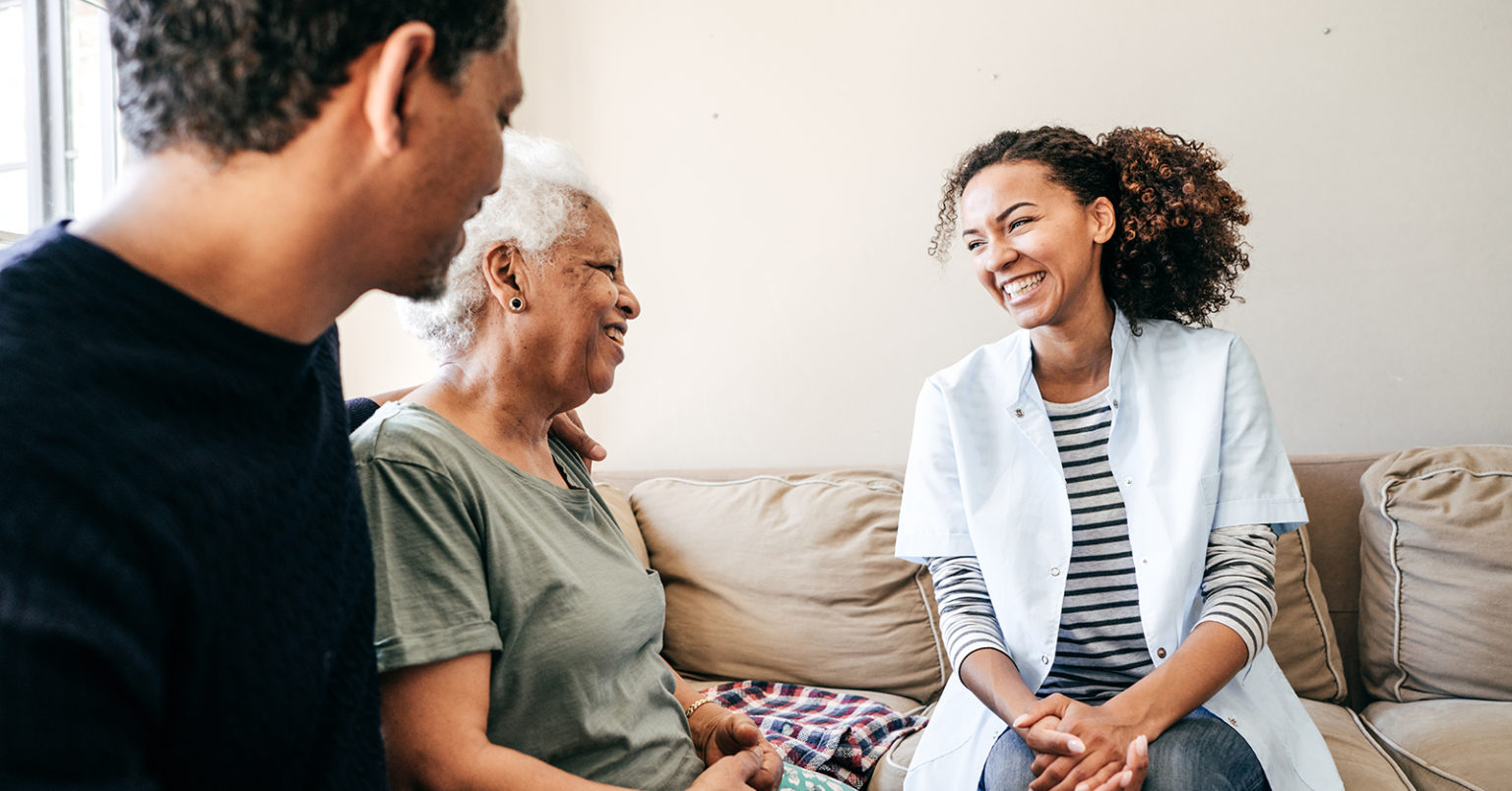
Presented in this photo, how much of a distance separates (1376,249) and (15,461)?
93.0 inches

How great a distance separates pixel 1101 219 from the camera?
4.98 feet

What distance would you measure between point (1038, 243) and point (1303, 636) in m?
1.01

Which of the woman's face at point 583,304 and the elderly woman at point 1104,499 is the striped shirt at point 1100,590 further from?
the woman's face at point 583,304

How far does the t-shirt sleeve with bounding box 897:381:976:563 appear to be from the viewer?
147 centimetres

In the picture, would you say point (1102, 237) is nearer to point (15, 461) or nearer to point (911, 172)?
point (911, 172)

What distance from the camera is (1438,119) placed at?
1969 millimetres

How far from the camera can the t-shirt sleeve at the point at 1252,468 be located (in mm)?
1315

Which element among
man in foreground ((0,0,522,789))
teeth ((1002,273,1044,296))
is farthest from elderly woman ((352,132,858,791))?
teeth ((1002,273,1044,296))

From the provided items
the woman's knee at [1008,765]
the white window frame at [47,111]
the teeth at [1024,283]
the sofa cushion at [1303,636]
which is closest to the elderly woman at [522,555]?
the woman's knee at [1008,765]

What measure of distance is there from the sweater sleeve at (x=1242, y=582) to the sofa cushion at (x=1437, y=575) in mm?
631

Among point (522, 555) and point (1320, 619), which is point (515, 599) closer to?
point (522, 555)

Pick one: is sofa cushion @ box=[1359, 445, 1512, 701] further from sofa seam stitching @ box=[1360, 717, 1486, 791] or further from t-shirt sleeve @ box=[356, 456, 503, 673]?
t-shirt sleeve @ box=[356, 456, 503, 673]

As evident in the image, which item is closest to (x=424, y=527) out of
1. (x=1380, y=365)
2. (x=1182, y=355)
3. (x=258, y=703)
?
(x=258, y=703)

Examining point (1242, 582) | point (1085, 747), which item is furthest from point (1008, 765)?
point (1242, 582)
